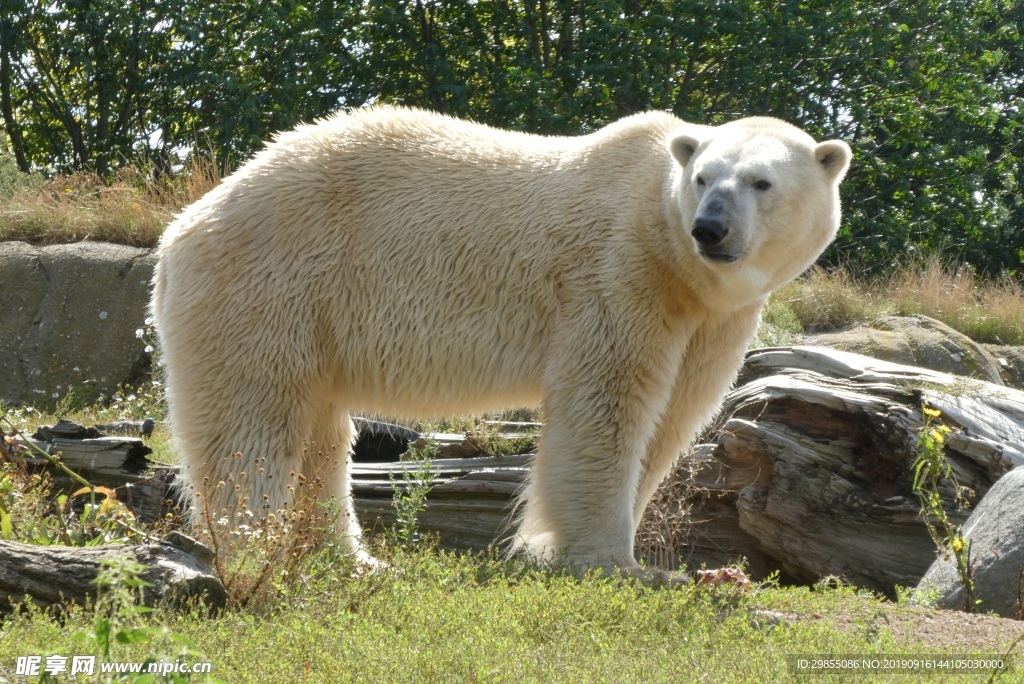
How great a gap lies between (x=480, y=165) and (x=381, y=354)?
107 cm

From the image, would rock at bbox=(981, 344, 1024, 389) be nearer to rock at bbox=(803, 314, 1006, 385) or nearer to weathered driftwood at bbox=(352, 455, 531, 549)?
rock at bbox=(803, 314, 1006, 385)

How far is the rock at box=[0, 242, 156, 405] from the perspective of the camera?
10.1 m

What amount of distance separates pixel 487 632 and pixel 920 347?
8.04 meters

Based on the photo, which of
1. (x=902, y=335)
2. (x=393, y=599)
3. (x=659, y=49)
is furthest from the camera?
(x=659, y=49)

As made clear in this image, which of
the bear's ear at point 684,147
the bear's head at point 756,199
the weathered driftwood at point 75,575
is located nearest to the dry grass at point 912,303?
the bear's head at point 756,199

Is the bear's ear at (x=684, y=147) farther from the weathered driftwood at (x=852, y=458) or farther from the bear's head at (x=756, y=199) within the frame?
the weathered driftwood at (x=852, y=458)

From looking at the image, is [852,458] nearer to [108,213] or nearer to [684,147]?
[684,147]

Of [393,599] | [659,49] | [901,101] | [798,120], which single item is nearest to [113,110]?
[659,49]

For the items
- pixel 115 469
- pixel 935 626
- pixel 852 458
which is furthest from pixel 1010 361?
pixel 115 469

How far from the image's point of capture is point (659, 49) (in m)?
15.5

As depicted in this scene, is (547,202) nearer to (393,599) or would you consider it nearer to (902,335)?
(393,599)

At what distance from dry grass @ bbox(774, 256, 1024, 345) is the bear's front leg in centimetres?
699

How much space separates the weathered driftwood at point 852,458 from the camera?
5684mm

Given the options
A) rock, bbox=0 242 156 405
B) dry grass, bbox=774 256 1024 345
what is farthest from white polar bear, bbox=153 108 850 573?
dry grass, bbox=774 256 1024 345
